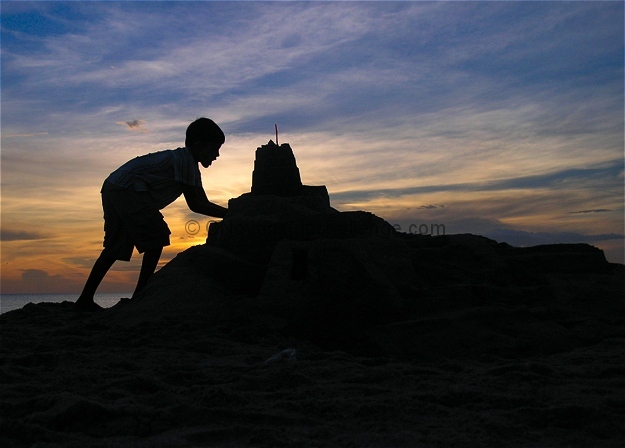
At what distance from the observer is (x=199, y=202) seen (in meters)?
4.45

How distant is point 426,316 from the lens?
3.49 metres

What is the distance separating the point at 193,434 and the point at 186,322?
1823 mm

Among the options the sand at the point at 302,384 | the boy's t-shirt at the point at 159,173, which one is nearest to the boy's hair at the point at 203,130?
the boy's t-shirt at the point at 159,173

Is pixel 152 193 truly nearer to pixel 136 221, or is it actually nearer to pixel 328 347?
pixel 136 221

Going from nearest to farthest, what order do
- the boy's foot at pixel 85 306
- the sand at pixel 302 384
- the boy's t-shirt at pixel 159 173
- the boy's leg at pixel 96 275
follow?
the sand at pixel 302 384, the boy's t-shirt at pixel 159 173, the boy's leg at pixel 96 275, the boy's foot at pixel 85 306

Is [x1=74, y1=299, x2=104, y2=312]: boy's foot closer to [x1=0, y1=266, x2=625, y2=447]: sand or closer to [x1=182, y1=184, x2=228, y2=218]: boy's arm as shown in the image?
[x1=0, y1=266, x2=625, y2=447]: sand

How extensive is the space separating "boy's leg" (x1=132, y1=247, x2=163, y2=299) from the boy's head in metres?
0.79

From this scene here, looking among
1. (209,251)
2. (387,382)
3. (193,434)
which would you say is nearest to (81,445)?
(193,434)

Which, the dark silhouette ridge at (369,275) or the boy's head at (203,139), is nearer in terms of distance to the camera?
the dark silhouette ridge at (369,275)

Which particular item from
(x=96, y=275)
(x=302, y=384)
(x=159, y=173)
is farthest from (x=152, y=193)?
(x=302, y=384)

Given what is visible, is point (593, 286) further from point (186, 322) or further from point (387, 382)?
point (186, 322)

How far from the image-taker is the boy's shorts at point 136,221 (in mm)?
4406

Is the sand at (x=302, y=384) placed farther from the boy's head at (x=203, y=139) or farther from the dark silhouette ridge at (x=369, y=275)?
the boy's head at (x=203, y=139)

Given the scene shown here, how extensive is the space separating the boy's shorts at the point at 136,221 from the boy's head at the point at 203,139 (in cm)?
50
